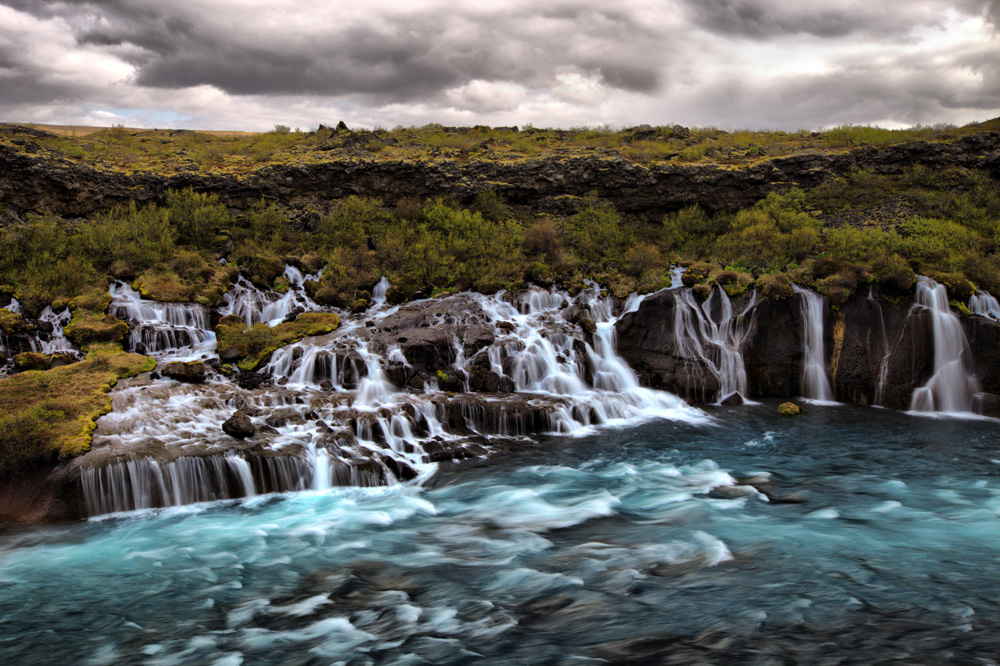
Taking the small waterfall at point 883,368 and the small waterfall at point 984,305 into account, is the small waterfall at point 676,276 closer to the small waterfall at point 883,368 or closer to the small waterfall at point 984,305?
the small waterfall at point 883,368

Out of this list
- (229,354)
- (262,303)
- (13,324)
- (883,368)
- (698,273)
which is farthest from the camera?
(698,273)

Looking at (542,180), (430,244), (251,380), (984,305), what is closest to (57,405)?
(251,380)

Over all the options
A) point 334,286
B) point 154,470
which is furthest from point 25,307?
point 154,470

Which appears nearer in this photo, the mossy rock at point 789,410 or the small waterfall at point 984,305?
the mossy rock at point 789,410

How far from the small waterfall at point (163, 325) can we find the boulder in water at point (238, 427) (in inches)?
248

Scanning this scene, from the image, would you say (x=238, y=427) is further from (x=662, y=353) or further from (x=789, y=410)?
(x=789, y=410)

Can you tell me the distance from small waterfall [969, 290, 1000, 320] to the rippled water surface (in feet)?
23.4

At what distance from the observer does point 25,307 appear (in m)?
18.5

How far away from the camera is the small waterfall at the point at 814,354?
62.7ft

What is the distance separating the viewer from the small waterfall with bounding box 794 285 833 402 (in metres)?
19.1

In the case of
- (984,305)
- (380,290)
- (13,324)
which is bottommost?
(984,305)

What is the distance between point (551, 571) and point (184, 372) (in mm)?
12368

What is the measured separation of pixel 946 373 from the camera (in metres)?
17.7

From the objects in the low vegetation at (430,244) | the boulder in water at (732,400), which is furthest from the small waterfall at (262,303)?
the boulder in water at (732,400)
